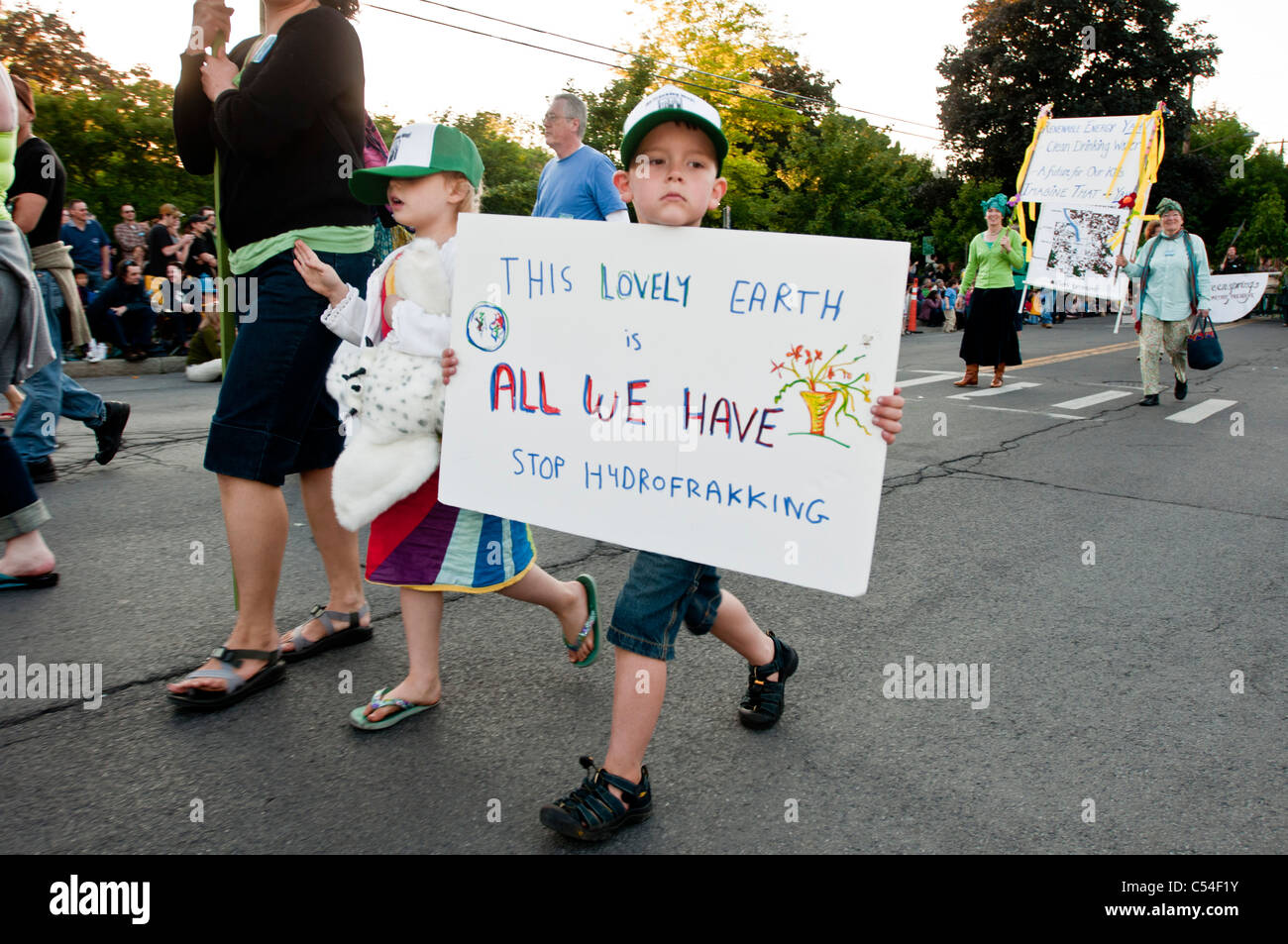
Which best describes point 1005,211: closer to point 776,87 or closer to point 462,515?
→ point 462,515

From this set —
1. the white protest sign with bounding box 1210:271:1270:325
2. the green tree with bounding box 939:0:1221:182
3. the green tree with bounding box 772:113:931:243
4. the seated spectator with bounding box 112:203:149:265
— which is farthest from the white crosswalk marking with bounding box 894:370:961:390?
the green tree with bounding box 939:0:1221:182

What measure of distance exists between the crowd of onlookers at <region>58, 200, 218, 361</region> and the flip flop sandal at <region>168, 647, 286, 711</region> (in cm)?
997

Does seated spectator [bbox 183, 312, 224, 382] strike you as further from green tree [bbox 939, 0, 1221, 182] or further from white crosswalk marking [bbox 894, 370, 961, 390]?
green tree [bbox 939, 0, 1221, 182]

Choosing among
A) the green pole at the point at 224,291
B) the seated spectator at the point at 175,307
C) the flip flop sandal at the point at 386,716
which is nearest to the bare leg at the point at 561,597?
the flip flop sandal at the point at 386,716

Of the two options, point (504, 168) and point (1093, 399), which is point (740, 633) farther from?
point (504, 168)

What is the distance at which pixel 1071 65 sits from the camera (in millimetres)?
38719

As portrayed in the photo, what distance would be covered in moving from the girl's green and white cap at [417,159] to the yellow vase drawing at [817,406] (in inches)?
47.4

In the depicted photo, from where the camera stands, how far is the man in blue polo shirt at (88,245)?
1181cm

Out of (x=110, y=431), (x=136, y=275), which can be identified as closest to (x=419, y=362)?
(x=110, y=431)

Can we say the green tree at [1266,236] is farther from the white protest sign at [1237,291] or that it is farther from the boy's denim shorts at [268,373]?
the boy's denim shorts at [268,373]

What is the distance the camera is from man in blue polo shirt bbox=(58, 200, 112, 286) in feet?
38.8

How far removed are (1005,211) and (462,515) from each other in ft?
35.5

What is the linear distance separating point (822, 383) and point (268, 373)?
1.59 m

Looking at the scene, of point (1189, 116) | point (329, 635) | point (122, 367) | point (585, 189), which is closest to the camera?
point (329, 635)
